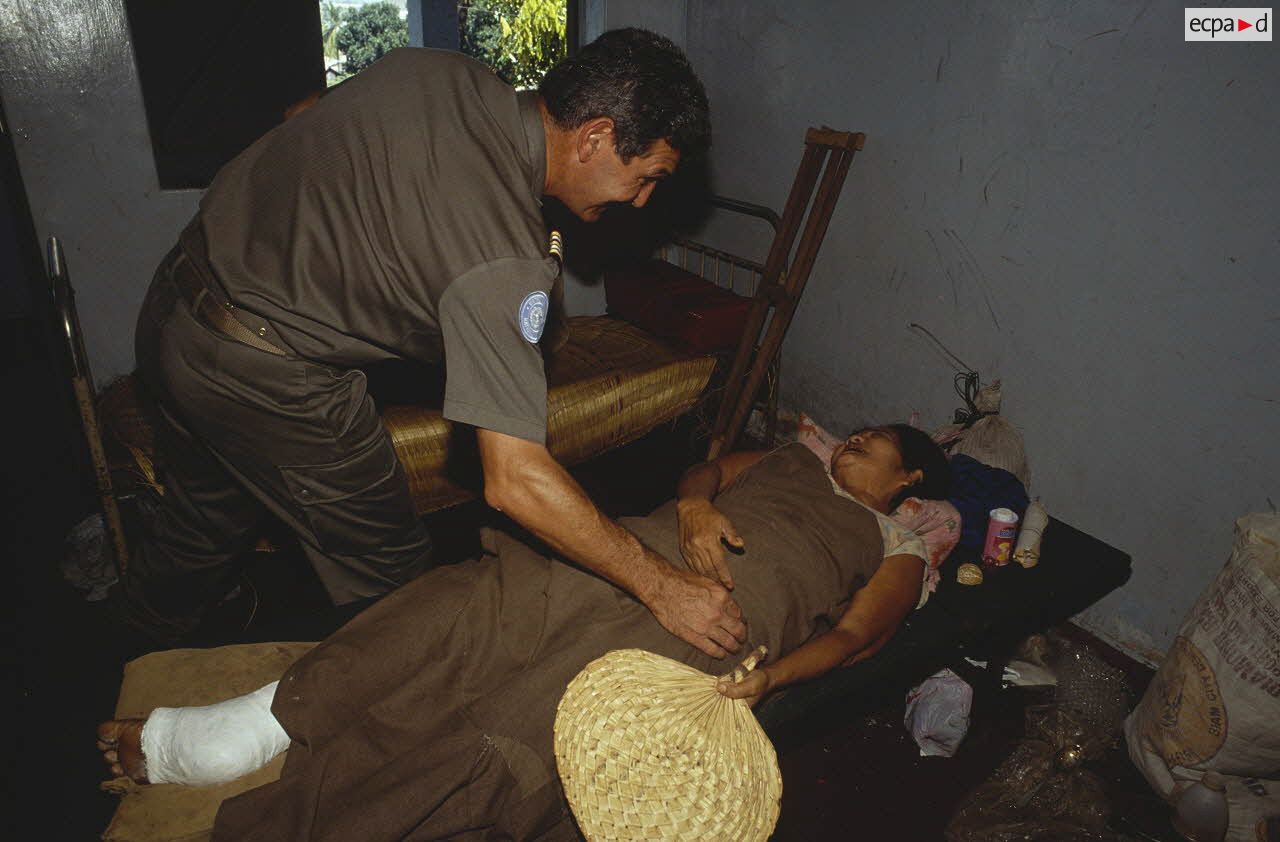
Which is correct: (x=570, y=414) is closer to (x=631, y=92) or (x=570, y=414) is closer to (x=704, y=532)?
(x=704, y=532)

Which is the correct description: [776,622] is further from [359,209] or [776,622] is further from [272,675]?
[359,209]

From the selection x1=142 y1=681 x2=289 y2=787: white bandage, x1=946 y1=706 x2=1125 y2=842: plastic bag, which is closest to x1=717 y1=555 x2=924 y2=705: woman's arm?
x1=946 y1=706 x2=1125 y2=842: plastic bag

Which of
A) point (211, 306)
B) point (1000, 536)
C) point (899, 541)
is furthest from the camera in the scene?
point (1000, 536)

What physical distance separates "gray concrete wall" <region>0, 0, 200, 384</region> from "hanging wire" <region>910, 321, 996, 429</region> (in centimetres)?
342

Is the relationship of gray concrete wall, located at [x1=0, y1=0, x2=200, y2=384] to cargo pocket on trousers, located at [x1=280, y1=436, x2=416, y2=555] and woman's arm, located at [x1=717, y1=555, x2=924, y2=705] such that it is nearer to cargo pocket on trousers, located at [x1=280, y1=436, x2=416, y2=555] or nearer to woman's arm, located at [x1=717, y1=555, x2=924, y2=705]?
cargo pocket on trousers, located at [x1=280, y1=436, x2=416, y2=555]

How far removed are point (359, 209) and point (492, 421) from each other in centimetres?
56

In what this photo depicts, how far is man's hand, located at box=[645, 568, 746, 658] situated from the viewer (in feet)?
5.16

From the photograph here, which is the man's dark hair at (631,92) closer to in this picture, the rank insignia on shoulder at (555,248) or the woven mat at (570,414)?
the rank insignia on shoulder at (555,248)

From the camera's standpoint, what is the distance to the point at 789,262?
3660 millimetres

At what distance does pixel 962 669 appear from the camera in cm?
252

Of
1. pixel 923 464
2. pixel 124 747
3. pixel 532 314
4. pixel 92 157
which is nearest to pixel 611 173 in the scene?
pixel 532 314

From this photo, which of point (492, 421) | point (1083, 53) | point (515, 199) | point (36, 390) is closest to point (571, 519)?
A: point (492, 421)

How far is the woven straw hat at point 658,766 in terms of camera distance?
1.23 m

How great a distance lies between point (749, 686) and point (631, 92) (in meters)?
1.24
